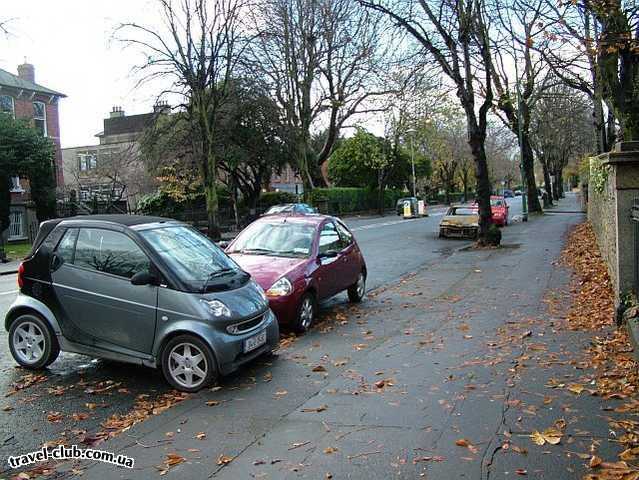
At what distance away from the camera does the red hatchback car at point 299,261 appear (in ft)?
26.8

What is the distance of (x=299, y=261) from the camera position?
8828 millimetres

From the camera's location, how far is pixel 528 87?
104 ft

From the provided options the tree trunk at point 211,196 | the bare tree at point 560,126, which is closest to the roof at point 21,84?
the tree trunk at point 211,196

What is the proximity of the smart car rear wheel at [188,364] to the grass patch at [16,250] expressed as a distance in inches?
865

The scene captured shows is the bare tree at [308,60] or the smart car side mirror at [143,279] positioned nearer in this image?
the smart car side mirror at [143,279]

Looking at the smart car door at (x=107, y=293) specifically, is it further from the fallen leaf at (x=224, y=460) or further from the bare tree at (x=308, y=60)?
the bare tree at (x=308, y=60)

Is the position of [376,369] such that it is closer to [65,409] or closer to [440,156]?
[65,409]

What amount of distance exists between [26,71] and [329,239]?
39243 millimetres

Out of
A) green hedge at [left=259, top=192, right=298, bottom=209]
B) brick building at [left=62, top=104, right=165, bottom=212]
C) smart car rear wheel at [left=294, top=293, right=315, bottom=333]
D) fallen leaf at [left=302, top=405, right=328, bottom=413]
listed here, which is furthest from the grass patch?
fallen leaf at [left=302, top=405, right=328, bottom=413]

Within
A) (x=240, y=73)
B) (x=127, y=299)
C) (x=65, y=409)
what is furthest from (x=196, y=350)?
(x=240, y=73)

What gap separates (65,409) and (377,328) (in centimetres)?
428

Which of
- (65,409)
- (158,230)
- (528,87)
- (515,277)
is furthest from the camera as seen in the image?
(528,87)

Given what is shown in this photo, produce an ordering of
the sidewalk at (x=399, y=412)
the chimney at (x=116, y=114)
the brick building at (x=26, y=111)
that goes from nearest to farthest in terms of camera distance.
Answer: the sidewalk at (x=399, y=412) → the brick building at (x=26, y=111) → the chimney at (x=116, y=114)

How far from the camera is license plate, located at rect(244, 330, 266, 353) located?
6.10 meters
